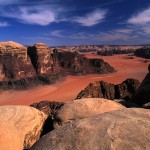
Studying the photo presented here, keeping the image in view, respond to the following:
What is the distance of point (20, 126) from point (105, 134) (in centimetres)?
277

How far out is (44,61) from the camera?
102 ft

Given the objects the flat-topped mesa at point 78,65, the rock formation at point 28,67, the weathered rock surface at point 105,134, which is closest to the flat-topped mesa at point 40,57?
the rock formation at point 28,67

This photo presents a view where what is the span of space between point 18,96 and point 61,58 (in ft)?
41.1

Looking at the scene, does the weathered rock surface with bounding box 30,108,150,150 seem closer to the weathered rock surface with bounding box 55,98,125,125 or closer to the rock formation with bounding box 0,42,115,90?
the weathered rock surface with bounding box 55,98,125,125

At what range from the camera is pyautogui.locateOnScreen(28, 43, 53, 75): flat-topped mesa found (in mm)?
30078

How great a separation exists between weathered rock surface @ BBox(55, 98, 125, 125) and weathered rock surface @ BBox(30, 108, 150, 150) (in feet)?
7.75

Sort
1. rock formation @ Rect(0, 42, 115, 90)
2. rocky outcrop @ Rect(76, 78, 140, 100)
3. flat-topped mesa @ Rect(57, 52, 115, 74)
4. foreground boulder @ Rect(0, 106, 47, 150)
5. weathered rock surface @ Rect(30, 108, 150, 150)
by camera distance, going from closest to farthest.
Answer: weathered rock surface @ Rect(30, 108, 150, 150) → foreground boulder @ Rect(0, 106, 47, 150) → rocky outcrop @ Rect(76, 78, 140, 100) → rock formation @ Rect(0, 42, 115, 90) → flat-topped mesa @ Rect(57, 52, 115, 74)

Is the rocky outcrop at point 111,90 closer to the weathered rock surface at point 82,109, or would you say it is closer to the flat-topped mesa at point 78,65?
the weathered rock surface at point 82,109

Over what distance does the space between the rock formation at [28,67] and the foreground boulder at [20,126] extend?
20.1m

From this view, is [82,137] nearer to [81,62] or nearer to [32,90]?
[32,90]

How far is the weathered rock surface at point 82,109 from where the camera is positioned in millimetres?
6566

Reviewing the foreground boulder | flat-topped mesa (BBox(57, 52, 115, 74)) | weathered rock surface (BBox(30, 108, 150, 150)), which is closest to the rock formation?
flat-topped mesa (BBox(57, 52, 115, 74))

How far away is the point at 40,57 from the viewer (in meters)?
30.3

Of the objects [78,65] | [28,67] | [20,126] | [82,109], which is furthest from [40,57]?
[20,126]
